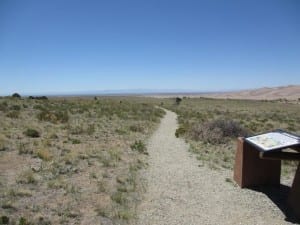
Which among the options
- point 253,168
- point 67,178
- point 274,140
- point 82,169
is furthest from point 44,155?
point 274,140

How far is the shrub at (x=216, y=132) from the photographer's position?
18.5 meters

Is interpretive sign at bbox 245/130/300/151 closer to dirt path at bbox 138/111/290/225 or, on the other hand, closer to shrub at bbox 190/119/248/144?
dirt path at bbox 138/111/290/225

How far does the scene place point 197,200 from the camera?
8.70 metres

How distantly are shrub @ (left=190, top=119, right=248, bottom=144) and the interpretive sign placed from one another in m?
8.94

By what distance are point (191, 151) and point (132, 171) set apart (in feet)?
16.0

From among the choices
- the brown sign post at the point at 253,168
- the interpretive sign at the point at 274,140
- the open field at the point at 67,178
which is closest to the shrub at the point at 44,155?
the open field at the point at 67,178

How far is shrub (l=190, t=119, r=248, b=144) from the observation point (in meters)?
18.5

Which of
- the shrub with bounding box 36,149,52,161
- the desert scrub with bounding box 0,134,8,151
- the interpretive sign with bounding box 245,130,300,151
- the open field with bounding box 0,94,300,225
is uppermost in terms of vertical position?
the interpretive sign with bounding box 245,130,300,151

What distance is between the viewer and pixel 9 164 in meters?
11.6

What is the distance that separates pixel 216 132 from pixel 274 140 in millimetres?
10828

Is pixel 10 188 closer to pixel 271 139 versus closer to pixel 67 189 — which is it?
pixel 67 189

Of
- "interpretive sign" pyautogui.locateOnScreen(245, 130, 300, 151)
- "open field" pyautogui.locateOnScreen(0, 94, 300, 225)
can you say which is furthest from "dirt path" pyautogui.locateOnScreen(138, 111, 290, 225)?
"interpretive sign" pyautogui.locateOnScreen(245, 130, 300, 151)

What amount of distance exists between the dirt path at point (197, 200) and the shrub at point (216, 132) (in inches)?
233

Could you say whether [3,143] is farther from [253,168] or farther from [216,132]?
[216,132]
